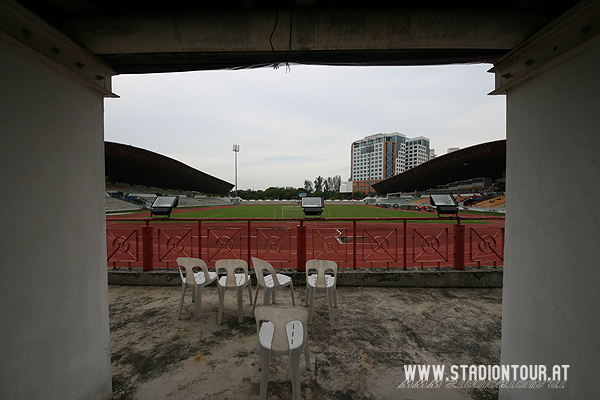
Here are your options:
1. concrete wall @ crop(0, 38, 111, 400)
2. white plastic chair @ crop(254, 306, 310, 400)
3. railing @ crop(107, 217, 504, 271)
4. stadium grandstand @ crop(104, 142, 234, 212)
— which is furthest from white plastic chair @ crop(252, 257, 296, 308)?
stadium grandstand @ crop(104, 142, 234, 212)

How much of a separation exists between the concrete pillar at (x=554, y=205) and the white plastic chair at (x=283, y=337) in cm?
170

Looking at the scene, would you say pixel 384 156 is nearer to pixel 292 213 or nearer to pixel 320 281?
pixel 292 213

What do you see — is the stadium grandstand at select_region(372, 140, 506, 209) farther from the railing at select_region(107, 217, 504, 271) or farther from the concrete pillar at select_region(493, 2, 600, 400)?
the concrete pillar at select_region(493, 2, 600, 400)

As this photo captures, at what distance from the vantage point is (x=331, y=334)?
2877mm

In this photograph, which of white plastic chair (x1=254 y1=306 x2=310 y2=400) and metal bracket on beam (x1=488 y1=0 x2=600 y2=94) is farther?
white plastic chair (x1=254 y1=306 x2=310 y2=400)

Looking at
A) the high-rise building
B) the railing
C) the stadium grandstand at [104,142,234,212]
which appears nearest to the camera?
the railing

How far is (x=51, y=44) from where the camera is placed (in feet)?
5.16

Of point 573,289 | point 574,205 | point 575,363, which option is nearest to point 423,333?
point 575,363

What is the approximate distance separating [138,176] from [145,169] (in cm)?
548

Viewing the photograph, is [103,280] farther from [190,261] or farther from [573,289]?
[573,289]

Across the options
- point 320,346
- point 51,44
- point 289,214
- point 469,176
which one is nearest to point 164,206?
point 51,44

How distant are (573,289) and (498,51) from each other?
77.7 inches

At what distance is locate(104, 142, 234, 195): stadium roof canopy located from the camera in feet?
94.5

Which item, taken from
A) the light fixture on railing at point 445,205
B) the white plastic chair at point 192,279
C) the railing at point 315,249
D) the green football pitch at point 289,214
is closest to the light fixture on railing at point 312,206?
the railing at point 315,249
